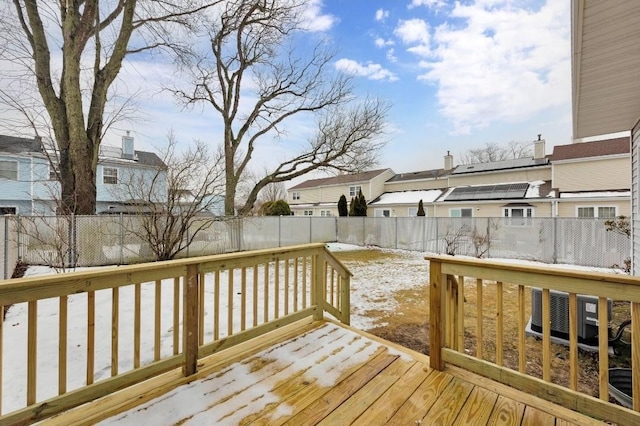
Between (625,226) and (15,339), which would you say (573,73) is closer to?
(625,226)

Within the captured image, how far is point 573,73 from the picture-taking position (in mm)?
3621

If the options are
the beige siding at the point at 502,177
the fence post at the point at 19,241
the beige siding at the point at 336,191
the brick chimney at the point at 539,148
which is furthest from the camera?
the beige siding at the point at 336,191

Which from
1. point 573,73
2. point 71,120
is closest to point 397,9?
point 573,73

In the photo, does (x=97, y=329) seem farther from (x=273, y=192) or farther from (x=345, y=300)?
(x=273, y=192)

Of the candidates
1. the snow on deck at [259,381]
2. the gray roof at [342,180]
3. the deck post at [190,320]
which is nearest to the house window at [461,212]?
the gray roof at [342,180]

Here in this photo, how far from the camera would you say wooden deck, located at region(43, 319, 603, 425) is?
183cm

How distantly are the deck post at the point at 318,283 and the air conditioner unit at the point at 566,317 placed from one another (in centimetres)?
285

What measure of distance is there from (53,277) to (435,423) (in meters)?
2.46

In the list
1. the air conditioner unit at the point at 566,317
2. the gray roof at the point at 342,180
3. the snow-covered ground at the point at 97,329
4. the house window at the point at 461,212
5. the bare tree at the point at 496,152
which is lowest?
the snow-covered ground at the point at 97,329

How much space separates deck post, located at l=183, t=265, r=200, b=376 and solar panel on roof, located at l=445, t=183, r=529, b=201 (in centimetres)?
1547

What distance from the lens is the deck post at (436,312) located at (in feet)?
7.63

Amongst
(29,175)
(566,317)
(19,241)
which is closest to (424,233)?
(566,317)

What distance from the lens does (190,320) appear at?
230cm

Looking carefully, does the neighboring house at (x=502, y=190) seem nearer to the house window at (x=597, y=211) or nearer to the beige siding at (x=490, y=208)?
the beige siding at (x=490, y=208)
